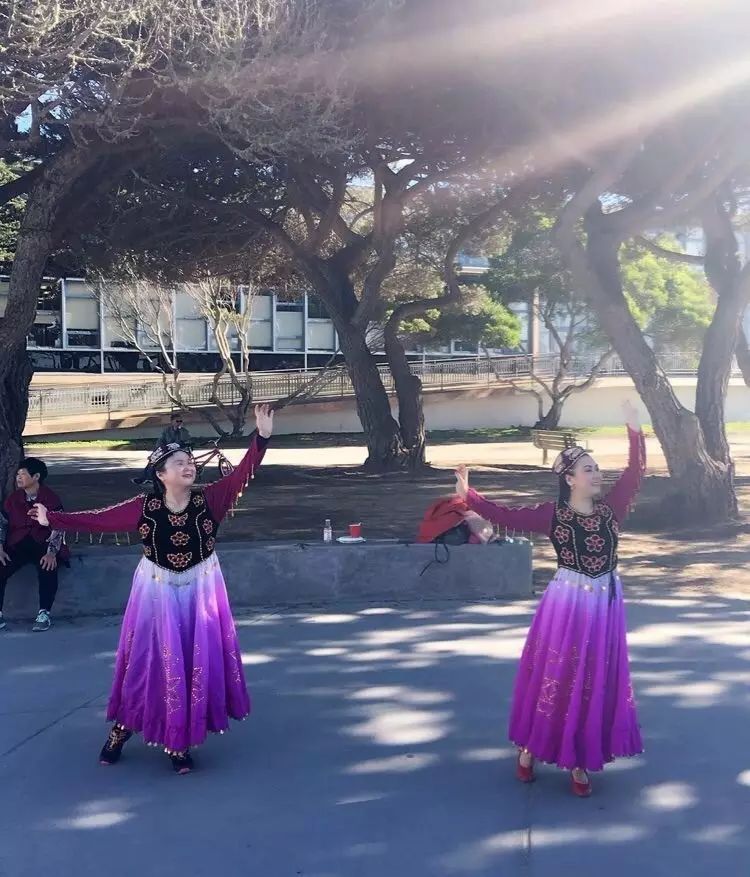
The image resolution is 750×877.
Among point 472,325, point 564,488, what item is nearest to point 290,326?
point 472,325

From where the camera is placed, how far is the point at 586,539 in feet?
15.3

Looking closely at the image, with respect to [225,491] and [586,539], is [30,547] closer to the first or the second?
[225,491]

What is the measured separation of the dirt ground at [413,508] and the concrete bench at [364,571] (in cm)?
84

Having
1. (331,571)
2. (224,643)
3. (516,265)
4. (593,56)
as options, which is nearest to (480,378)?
(516,265)

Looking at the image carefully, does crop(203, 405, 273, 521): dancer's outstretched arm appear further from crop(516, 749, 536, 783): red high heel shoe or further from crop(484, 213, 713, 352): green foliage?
crop(484, 213, 713, 352): green foliage

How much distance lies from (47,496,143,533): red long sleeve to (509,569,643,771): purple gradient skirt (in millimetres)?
2088

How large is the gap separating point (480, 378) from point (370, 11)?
27.1m

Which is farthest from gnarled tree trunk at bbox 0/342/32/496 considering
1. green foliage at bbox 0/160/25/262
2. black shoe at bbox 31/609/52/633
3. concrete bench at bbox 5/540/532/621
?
green foliage at bbox 0/160/25/262

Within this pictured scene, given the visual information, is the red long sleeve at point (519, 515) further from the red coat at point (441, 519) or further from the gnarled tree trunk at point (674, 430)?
the gnarled tree trunk at point (674, 430)

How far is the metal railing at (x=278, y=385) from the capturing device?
106ft

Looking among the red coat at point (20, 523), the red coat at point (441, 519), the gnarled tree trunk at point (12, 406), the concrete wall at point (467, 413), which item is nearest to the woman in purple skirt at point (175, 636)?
the red coat at point (20, 523)

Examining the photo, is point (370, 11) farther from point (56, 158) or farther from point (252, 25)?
point (56, 158)

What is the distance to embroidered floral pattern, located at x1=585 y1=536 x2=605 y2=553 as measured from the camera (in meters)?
4.64

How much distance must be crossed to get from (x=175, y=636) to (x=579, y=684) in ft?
6.27
